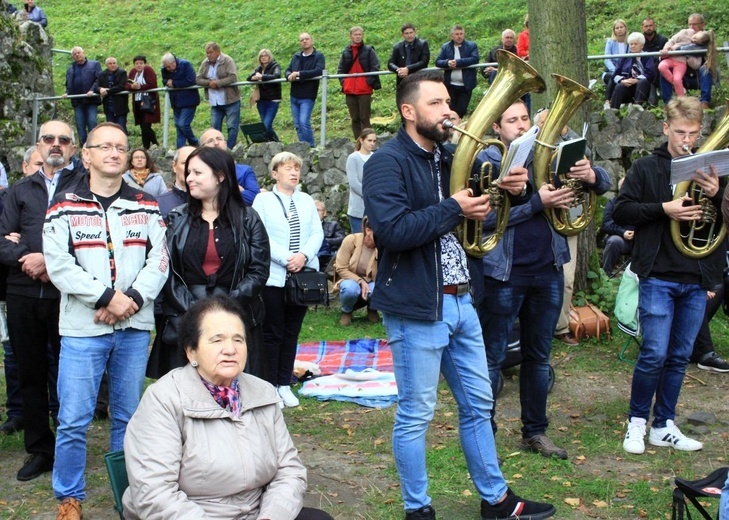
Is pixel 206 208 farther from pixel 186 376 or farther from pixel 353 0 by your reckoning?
pixel 353 0

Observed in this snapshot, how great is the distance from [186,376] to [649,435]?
3.32 meters

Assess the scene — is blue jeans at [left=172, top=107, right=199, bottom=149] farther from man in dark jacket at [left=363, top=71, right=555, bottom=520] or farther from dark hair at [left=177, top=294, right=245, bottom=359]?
dark hair at [left=177, top=294, right=245, bottom=359]

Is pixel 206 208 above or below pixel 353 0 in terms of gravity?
below

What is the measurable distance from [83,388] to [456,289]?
1929mm

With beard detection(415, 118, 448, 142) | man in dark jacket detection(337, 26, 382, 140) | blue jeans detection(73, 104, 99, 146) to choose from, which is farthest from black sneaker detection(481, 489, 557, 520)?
blue jeans detection(73, 104, 99, 146)

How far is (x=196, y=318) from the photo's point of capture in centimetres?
401

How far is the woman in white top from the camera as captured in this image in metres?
10.5

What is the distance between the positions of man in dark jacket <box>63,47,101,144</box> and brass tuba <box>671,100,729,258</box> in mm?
12135

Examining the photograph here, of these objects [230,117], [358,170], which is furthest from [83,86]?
[358,170]

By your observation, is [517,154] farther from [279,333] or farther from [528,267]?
[279,333]

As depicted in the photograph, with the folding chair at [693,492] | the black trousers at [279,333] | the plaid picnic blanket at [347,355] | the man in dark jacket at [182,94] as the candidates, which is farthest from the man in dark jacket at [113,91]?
the folding chair at [693,492]

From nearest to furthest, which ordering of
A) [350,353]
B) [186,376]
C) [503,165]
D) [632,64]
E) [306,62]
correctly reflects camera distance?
[186,376], [503,165], [350,353], [632,64], [306,62]

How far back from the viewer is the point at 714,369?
7699 mm

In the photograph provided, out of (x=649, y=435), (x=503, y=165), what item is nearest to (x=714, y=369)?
(x=649, y=435)
